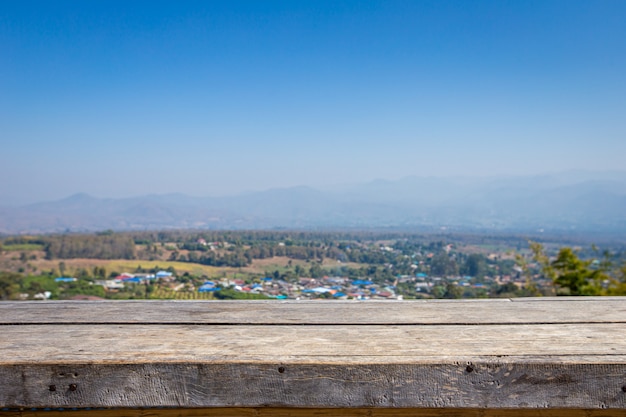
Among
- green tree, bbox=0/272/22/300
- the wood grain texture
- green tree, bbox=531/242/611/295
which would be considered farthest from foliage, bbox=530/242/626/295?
green tree, bbox=0/272/22/300

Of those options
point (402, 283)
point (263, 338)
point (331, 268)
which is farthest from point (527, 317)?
point (331, 268)

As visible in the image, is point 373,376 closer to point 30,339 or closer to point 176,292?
point 30,339

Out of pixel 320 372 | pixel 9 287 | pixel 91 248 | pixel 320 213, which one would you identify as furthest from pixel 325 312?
pixel 320 213

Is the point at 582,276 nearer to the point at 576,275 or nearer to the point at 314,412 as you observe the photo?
the point at 576,275

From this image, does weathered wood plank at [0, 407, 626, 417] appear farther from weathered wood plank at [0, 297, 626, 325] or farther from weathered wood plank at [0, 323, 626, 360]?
weathered wood plank at [0, 297, 626, 325]

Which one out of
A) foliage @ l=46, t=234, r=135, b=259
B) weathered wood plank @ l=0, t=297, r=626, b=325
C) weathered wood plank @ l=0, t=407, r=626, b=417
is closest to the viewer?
weathered wood plank @ l=0, t=407, r=626, b=417

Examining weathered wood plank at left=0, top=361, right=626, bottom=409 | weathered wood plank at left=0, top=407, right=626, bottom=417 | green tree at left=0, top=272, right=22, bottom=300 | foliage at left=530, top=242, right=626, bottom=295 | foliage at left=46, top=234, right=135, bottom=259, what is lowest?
foliage at left=46, top=234, right=135, bottom=259
